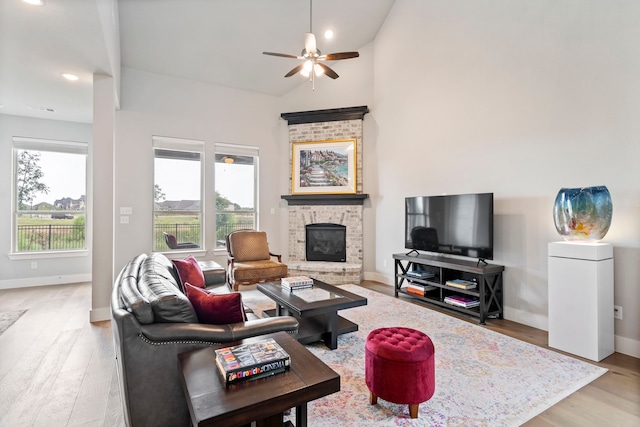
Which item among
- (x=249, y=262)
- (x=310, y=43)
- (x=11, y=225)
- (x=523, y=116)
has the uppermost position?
(x=310, y=43)

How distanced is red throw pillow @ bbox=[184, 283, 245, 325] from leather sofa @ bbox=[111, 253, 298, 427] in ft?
0.26

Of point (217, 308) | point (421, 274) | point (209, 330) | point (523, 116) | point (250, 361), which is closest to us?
point (250, 361)

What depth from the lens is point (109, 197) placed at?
3857mm

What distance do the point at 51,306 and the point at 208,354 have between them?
421 cm

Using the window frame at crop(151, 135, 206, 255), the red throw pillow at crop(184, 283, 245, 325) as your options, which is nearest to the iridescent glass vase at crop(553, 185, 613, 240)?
the red throw pillow at crop(184, 283, 245, 325)

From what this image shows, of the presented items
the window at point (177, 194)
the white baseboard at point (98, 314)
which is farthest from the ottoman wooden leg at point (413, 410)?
the window at point (177, 194)

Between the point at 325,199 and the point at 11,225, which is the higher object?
the point at 325,199

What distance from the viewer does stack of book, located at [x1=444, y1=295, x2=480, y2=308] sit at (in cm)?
383

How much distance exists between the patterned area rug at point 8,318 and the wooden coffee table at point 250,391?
11.7ft

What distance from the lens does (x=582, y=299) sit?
279 cm

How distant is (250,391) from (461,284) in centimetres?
334

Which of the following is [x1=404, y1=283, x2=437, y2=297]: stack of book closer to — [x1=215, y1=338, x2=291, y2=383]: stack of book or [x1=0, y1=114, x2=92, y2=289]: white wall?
[x1=215, y1=338, x2=291, y2=383]: stack of book

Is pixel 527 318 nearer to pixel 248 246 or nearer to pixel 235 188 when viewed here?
pixel 248 246

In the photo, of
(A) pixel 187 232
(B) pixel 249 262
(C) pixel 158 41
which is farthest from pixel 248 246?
(C) pixel 158 41
